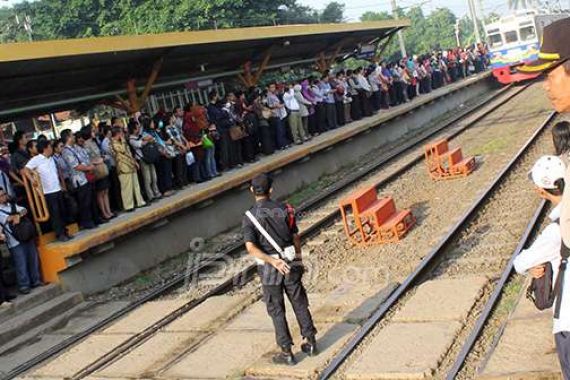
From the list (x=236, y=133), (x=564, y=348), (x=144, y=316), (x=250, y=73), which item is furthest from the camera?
(x=250, y=73)

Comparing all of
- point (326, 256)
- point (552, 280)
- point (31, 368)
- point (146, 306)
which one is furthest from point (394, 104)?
point (552, 280)

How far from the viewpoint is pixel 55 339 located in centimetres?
828

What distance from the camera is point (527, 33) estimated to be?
29.9m

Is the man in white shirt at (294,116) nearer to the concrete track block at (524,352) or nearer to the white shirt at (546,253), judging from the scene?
the concrete track block at (524,352)

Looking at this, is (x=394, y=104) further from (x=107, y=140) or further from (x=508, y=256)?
(x=508, y=256)

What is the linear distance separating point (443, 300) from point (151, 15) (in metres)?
37.6

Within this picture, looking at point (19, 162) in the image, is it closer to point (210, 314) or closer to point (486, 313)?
point (210, 314)

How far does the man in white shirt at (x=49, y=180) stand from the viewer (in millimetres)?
9789

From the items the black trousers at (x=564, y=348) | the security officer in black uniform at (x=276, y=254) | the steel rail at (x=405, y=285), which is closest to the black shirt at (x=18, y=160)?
the security officer in black uniform at (x=276, y=254)

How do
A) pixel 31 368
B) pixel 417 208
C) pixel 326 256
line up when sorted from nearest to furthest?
pixel 31 368 < pixel 326 256 < pixel 417 208

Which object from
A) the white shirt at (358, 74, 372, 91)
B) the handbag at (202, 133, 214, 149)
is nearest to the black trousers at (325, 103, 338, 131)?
the white shirt at (358, 74, 372, 91)

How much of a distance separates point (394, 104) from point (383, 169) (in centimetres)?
880

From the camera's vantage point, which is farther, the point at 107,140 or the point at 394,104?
the point at 394,104

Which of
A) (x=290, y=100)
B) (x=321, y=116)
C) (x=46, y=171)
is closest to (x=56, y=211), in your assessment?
(x=46, y=171)
